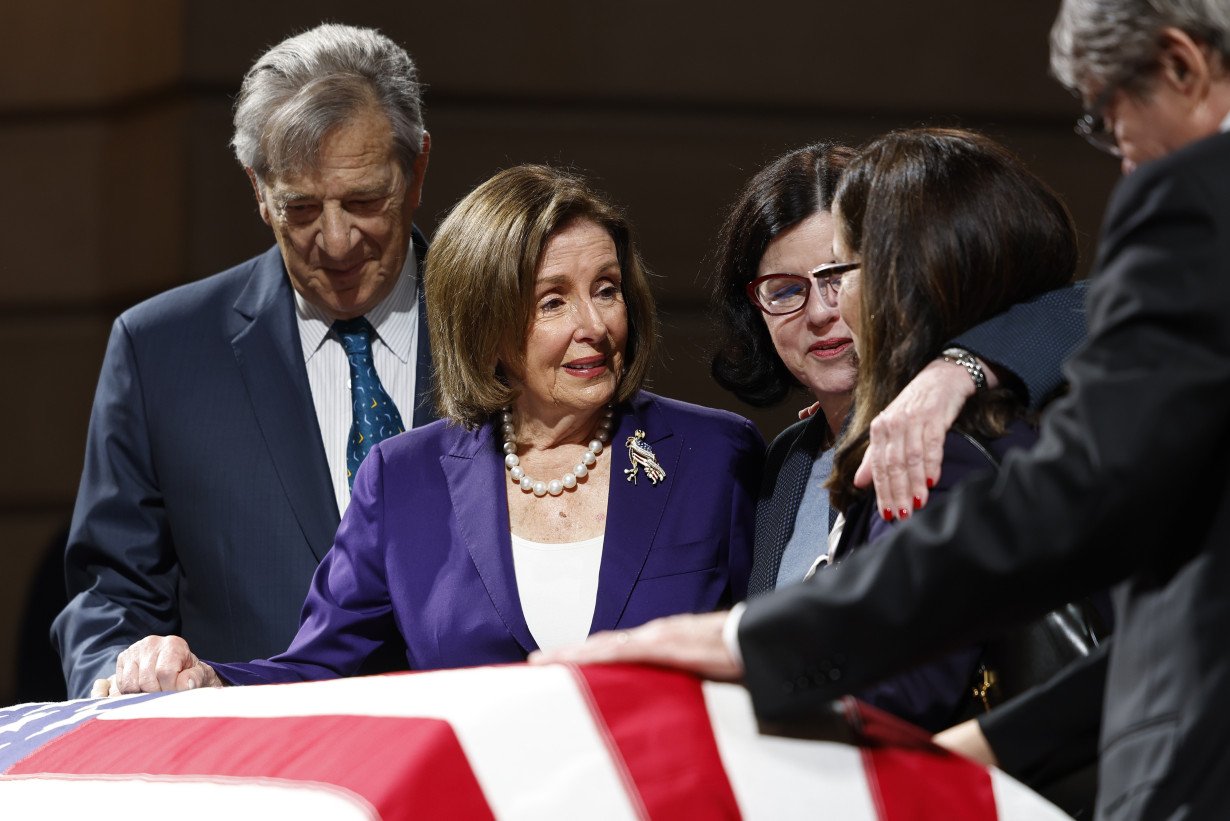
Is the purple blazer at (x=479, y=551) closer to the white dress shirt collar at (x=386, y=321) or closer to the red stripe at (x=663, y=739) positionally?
the white dress shirt collar at (x=386, y=321)

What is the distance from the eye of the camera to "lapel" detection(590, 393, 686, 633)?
2.40 m

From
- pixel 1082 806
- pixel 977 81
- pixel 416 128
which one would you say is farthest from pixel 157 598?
pixel 977 81

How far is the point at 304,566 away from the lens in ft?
9.38

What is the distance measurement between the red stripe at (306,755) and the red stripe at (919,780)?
34 cm

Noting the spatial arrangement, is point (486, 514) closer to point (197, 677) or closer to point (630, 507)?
point (630, 507)

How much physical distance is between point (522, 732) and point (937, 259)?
71cm

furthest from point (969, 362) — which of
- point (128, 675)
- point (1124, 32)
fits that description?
point (128, 675)

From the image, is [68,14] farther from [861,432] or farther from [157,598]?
[861,432]

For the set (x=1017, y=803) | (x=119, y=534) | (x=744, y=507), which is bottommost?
(x=119, y=534)

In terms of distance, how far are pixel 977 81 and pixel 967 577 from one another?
157 inches

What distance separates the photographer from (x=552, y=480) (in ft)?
8.34

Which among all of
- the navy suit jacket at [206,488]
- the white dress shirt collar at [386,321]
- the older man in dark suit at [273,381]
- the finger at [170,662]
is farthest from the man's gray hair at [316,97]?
the finger at [170,662]

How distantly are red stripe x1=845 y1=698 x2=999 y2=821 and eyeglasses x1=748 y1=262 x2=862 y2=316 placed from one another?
44.5 inches

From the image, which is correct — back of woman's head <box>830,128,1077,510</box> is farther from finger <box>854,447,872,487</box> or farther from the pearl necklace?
the pearl necklace
